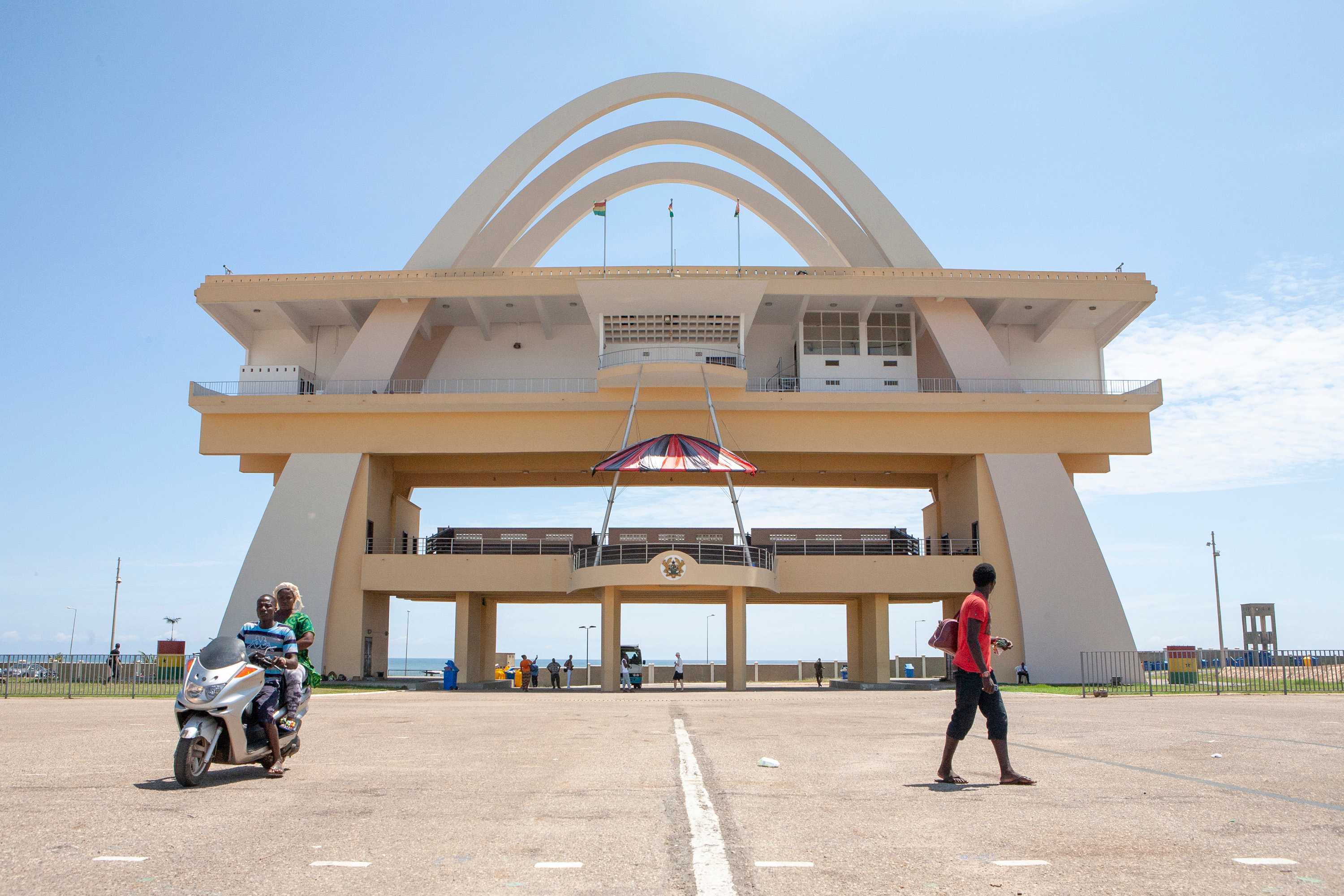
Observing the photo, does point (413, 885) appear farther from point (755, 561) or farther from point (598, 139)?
point (598, 139)

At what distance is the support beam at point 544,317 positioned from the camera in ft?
145

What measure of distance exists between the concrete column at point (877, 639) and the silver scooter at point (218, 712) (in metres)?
36.2

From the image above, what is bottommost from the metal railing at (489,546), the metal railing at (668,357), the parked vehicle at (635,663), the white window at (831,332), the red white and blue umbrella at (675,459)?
the parked vehicle at (635,663)

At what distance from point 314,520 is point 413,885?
39317mm

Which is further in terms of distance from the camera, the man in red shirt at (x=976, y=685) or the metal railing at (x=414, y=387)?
the metal railing at (x=414, y=387)

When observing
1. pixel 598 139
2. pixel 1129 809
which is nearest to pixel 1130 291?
pixel 598 139

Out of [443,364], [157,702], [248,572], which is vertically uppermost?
[443,364]

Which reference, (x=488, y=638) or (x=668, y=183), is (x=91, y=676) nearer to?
(x=488, y=638)

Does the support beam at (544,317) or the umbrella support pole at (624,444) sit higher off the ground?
the support beam at (544,317)

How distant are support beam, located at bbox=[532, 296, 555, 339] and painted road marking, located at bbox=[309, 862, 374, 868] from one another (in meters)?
39.0

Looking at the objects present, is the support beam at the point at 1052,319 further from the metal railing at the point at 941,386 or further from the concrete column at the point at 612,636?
the concrete column at the point at 612,636

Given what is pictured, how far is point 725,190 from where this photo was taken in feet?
168

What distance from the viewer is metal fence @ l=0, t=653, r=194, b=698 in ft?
93.2

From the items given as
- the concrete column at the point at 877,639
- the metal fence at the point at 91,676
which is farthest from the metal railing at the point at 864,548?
the metal fence at the point at 91,676
